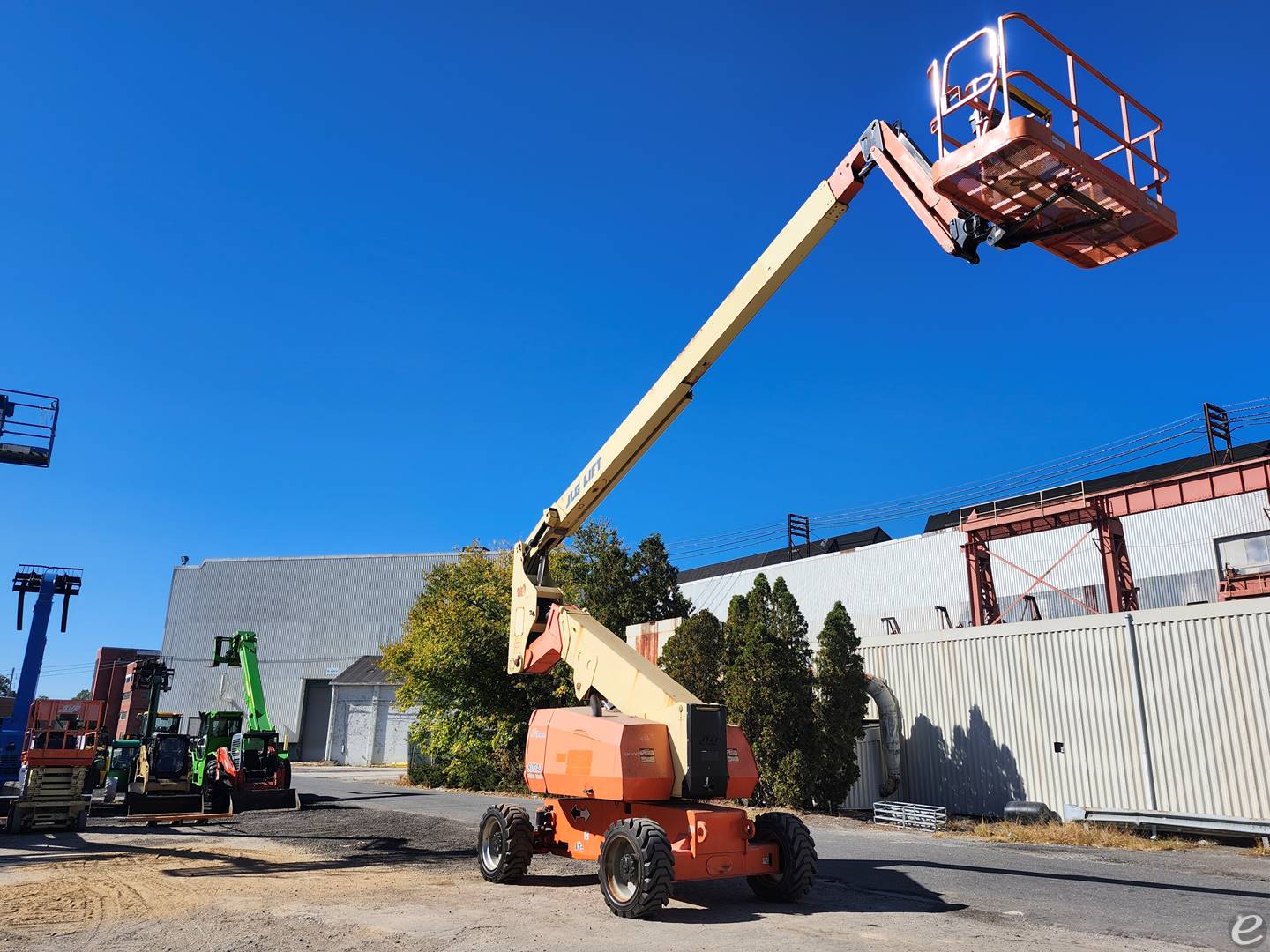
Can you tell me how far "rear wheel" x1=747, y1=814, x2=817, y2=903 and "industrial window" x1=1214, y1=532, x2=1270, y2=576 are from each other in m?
28.1

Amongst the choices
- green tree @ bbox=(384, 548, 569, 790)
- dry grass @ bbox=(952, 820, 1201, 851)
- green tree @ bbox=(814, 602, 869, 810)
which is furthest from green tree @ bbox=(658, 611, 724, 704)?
dry grass @ bbox=(952, 820, 1201, 851)

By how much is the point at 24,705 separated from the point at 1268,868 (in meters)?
25.1

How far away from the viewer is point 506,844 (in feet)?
37.4

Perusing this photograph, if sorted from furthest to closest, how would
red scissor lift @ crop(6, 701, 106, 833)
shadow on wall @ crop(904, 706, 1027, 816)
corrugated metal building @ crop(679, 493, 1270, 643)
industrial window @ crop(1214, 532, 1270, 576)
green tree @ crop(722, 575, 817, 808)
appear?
corrugated metal building @ crop(679, 493, 1270, 643), industrial window @ crop(1214, 532, 1270, 576), green tree @ crop(722, 575, 817, 808), shadow on wall @ crop(904, 706, 1027, 816), red scissor lift @ crop(6, 701, 106, 833)

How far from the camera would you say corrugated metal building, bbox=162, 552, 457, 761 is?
189 ft

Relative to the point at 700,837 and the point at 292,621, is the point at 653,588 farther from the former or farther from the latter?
the point at 292,621

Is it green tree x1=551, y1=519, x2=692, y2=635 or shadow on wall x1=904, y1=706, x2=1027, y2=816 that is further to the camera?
green tree x1=551, y1=519, x2=692, y2=635

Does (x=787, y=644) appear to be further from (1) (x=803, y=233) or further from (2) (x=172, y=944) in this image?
(2) (x=172, y=944)

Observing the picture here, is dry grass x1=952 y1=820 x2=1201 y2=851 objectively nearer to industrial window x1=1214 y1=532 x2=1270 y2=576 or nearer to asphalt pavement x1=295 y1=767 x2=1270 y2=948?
asphalt pavement x1=295 y1=767 x2=1270 y2=948

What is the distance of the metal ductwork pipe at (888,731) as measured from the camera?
22.0 metres

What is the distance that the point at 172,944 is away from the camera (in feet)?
27.6

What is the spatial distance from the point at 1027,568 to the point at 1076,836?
23.5 m

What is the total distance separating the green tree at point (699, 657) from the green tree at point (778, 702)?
80cm

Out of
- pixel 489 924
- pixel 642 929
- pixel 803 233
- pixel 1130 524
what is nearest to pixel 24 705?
pixel 489 924
